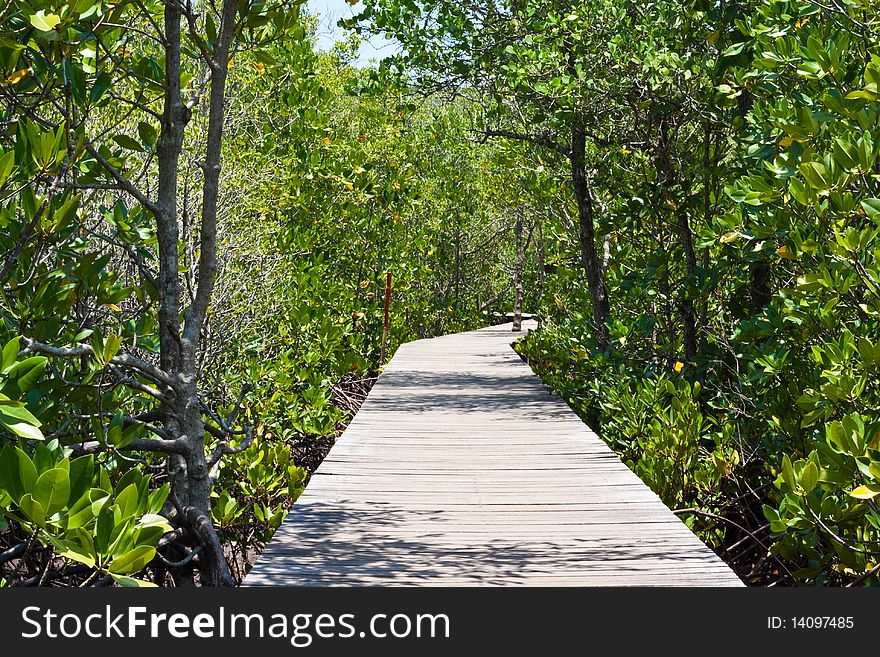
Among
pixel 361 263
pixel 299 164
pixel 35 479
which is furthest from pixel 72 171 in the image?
pixel 361 263

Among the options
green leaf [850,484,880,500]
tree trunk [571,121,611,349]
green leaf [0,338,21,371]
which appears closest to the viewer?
green leaf [0,338,21,371]

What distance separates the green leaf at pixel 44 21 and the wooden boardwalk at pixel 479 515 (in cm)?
213

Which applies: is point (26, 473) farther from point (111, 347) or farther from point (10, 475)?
point (111, 347)

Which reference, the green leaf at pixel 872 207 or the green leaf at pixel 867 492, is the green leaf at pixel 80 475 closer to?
the green leaf at pixel 867 492

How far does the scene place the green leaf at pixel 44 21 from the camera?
2324 mm

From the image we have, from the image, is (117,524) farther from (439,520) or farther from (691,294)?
(691,294)

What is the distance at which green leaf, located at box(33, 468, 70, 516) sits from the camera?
1923 mm

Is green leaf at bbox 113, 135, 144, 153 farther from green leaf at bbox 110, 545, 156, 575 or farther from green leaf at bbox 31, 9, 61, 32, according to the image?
green leaf at bbox 110, 545, 156, 575

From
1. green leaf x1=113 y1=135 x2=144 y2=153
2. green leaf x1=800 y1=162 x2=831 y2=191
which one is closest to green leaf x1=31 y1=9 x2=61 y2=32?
green leaf x1=113 y1=135 x2=144 y2=153

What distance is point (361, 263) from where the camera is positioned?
12.9 m

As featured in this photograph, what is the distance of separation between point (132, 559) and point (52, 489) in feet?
0.72

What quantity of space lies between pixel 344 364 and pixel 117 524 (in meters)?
8.35

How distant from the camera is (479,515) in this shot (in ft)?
15.4

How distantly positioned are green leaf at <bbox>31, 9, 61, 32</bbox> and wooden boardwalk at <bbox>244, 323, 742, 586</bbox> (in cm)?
213
